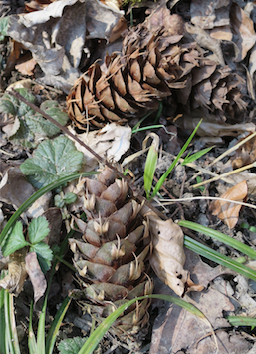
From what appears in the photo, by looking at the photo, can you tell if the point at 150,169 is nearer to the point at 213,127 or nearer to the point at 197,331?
the point at 213,127

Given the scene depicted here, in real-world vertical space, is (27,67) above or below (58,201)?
above

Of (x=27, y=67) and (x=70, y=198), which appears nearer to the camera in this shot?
(x=70, y=198)

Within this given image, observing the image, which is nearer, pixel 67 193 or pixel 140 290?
pixel 140 290

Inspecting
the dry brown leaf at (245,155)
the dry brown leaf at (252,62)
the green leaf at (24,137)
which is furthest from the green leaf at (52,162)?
the dry brown leaf at (252,62)

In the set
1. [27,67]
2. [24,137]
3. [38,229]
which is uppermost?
[27,67]

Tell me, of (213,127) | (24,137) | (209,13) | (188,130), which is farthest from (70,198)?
(209,13)

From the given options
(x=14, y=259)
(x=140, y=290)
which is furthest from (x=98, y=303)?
(x=14, y=259)

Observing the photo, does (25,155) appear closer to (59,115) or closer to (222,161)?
(59,115)

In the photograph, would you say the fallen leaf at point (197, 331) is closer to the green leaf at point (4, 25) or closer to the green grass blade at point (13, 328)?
the green grass blade at point (13, 328)

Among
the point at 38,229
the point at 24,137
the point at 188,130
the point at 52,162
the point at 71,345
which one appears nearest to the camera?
the point at 71,345
